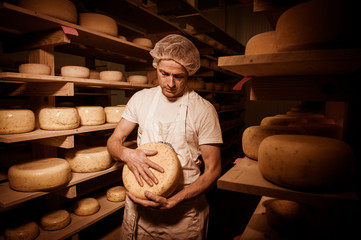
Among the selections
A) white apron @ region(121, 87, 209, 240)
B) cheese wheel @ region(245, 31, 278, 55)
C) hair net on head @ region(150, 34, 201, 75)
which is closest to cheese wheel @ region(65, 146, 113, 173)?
white apron @ region(121, 87, 209, 240)

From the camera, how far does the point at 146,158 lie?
4.13ft

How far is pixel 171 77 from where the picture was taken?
57.9 inches

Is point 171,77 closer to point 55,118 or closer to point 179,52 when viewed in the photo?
point 179,52

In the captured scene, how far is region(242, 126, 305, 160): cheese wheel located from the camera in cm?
110

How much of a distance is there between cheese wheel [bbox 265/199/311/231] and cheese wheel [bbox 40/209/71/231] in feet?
5.19

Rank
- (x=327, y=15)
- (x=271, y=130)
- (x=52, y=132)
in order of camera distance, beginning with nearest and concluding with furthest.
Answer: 1. (x=327, y=15)
2. (x=271, y=130)
3. (x=52, y=132)

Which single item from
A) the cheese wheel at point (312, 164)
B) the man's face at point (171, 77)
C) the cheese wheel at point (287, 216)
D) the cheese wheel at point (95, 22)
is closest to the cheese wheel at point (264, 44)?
the cheese wheel at point (312, 164)

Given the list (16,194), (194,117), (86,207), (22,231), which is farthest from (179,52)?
(22,231)

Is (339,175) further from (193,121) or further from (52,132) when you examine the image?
(52,132)

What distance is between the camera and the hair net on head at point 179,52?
1.50 metres

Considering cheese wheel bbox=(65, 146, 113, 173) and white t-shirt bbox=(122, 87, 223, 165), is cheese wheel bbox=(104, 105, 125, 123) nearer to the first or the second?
cheese wheel bbox=(65, 146, 113, 173)

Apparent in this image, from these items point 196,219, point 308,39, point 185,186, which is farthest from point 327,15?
point 196,219

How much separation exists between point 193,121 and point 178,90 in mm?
235

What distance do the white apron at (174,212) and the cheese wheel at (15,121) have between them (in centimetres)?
85
